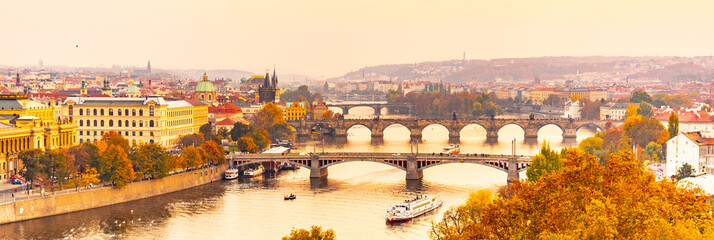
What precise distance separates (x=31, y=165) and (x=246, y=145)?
1702cm

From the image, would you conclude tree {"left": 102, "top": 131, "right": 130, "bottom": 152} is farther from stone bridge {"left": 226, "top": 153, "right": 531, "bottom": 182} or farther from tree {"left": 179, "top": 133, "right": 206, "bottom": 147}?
stone bridge {"left": 226, "top": 153, "right": 531, "bottom": 182}

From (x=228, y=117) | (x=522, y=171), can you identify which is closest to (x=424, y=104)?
(x=228, y=117)

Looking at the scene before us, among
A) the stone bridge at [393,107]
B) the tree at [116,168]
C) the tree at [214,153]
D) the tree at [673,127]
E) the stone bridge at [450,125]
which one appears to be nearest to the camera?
the tree at [116,168]

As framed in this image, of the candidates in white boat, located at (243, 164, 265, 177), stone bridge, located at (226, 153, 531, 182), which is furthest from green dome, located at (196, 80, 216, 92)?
stone bridge, located at (226, 153, 531, 182)

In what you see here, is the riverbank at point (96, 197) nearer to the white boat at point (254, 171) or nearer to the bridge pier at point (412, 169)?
the white boat at point (254, 171)

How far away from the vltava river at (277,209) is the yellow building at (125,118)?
1004 cm

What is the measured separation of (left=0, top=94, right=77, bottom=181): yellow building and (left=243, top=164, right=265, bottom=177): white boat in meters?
8.29

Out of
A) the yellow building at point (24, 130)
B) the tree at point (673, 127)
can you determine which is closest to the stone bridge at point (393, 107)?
the tree at point (673, 127)

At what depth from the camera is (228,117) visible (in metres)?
81.3

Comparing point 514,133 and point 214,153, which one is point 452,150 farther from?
point 514,133

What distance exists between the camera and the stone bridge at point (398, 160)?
5109 cm

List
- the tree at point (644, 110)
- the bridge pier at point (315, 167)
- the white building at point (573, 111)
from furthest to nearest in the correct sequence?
the white building at point (573, 111), the tree at point (644, 110), the bridge pier at point (315, 167)

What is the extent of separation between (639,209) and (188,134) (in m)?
44.0

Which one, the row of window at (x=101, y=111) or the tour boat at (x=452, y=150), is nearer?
the row of window at (x=101, y=111)
